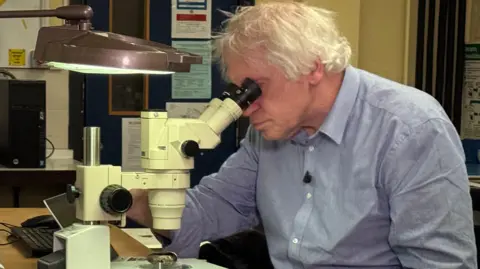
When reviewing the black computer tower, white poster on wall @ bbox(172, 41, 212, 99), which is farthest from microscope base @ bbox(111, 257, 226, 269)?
white poster on wall @ bbox(172, 41, 212, 99)

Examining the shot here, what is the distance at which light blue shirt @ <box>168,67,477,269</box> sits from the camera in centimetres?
150

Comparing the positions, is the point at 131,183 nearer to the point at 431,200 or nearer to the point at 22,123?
the point at 431,200

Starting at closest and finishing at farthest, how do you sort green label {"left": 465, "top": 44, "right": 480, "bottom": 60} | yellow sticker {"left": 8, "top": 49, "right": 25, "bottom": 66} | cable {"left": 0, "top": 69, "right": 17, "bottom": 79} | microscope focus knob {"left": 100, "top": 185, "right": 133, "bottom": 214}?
microscope focus knob {"left": 100, "top": 185, "right": 133, "bottom": 214}
cable {"left": 0, "top": 69, "right": 17, "bottom": 79}
yellow sticker {"left": 8, "top": 49, "right": 25, "bottom": 66}
green label {"left": 465, "top": 44, "right": 480, "bottom": 60}

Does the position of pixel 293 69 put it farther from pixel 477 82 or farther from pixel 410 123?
pixel 477 82

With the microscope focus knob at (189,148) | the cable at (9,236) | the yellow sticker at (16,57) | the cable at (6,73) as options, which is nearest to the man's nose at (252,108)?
the microscope focus knob at (189,148)

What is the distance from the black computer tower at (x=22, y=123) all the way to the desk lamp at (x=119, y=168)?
1.99 meters

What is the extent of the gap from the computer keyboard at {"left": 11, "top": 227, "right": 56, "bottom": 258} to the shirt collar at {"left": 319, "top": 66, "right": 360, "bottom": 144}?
75cm

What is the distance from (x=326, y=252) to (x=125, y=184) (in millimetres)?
520

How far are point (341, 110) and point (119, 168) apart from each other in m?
0.57

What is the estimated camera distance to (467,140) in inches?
173

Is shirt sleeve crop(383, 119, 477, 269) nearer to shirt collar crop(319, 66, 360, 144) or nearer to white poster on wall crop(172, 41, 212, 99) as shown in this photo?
shirt collar crop(319, 66, 360, 144)

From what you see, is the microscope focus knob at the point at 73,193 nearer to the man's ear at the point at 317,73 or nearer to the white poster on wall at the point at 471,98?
the man's ear at the point at 317,73

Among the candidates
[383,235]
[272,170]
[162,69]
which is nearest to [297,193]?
[272,170]

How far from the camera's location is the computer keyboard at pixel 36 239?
5.96ft
